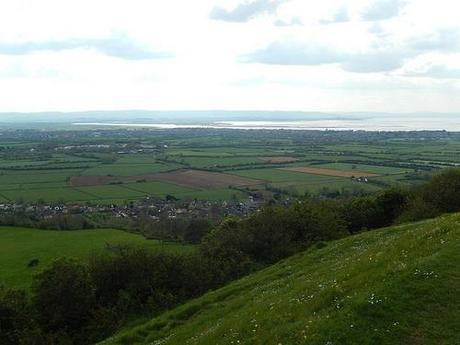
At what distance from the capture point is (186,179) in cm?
12912

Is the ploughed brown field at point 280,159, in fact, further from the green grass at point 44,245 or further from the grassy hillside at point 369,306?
the grassy hillside at point 369,306

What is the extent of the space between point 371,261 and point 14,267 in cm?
4383

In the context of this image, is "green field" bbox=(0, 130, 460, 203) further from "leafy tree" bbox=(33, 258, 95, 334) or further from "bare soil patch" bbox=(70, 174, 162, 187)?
"leafy tree" bbox=(33, 258, 95, 334)

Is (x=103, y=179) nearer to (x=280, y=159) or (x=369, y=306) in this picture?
(x=280, y=159)

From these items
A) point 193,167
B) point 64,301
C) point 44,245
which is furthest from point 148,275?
point 193,167

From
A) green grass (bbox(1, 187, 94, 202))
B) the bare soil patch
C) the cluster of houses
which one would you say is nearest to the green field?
green grass (bbox(1, 187, 94, 202))

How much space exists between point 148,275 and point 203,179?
92283mm

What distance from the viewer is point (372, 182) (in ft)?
363

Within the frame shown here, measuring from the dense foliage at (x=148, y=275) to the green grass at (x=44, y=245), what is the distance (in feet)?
34.5

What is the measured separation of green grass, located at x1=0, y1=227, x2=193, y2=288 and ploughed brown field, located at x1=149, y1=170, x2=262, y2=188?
50086 millimetres

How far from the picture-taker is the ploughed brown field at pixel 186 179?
12085 centimetres

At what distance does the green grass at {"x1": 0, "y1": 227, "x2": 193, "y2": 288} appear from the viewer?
5072cm

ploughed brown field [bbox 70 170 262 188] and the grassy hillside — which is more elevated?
the grassy hillside

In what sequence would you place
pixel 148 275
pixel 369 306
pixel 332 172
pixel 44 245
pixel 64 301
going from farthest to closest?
pixel 332 172 < pixel 44 245 < pixel 148 275 < pixel 64 301 < pixel 369 306
